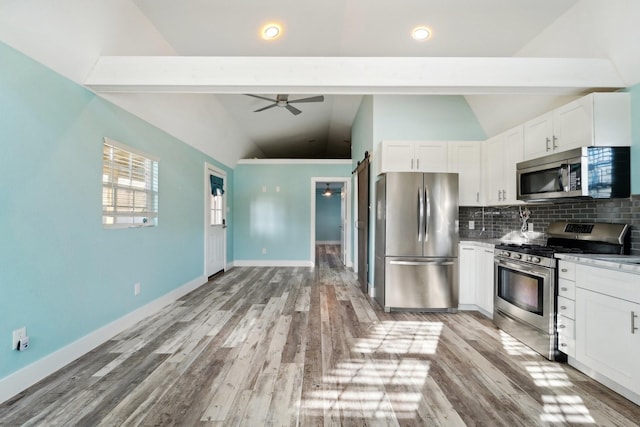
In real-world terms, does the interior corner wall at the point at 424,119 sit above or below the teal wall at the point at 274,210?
above

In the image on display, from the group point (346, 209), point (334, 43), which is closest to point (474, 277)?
point (334, 43)

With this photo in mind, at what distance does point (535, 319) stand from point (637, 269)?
928mm

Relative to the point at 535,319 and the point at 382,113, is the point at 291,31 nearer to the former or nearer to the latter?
the point at 382,113

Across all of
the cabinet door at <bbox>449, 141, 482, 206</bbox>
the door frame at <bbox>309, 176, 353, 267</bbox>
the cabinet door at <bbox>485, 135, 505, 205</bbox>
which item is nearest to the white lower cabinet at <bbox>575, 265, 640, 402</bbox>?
the cabinet door at <bbox>485, 135, 505, 205</bbox>

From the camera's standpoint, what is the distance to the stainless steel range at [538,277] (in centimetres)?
222

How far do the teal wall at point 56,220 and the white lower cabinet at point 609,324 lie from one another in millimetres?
3891

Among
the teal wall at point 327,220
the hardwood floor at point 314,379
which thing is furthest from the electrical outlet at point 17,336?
the teal wall at point 327,220

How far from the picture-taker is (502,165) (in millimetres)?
3229

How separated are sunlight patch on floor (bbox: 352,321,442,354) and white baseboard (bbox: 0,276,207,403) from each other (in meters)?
2.24

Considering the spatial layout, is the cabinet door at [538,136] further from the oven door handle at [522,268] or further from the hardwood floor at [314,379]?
the hardwood floor at [314,379]

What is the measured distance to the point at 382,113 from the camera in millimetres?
3857

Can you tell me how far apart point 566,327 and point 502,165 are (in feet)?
6.07

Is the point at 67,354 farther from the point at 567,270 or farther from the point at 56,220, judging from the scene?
the point at 567,270

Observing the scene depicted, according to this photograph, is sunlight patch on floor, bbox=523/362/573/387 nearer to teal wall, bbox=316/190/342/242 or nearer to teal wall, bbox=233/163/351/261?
teal wall, bbox=233/163/351/261
